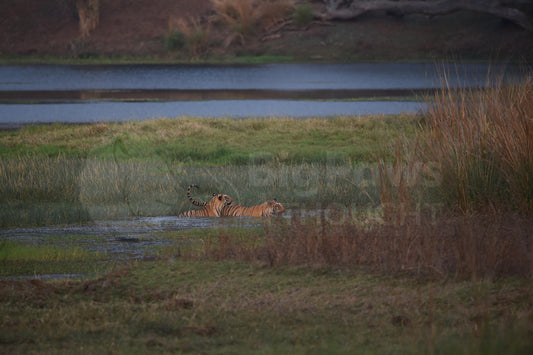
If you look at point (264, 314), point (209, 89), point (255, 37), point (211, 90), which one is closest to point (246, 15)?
point (255, 37)

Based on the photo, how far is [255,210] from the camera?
1185 cm

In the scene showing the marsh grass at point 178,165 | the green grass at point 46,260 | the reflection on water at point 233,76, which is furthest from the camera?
the reflection on water at point 233,76

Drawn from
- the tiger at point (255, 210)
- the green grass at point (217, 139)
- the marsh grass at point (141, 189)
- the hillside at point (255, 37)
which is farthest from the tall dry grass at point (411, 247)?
the hillside at point (255, 37)

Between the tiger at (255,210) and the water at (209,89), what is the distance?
1437 cm

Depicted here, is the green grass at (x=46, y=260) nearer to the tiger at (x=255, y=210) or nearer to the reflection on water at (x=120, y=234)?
the reflection on water at (x=120, y=234)

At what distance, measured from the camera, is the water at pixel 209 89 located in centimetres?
2961

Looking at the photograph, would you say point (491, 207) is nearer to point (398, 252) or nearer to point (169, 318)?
point (398, 252)

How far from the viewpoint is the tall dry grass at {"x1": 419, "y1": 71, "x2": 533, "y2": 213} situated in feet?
31.2

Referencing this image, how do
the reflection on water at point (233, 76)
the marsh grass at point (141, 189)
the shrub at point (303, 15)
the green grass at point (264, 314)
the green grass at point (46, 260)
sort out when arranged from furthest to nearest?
the shrub at point (303, 15) → the reflection on water at point (233, 76) → the marsh grass at point (141, 189) → the green grass at point (46, 260) → the green grass at point (264, 314)

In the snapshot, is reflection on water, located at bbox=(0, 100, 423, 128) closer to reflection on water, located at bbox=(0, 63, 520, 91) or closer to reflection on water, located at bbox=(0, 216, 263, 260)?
reflection on water, located at bbox=(0, 63, 520, 91)

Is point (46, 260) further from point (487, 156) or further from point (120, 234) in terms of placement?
point (487, 156)

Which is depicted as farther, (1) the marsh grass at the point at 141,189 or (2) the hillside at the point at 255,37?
(2) the hillside at the point at 255,37

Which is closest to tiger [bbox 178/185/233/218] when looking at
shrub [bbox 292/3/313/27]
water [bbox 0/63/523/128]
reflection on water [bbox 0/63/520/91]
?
water [bbox 0/63/523/128]

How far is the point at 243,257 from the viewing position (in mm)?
8688
